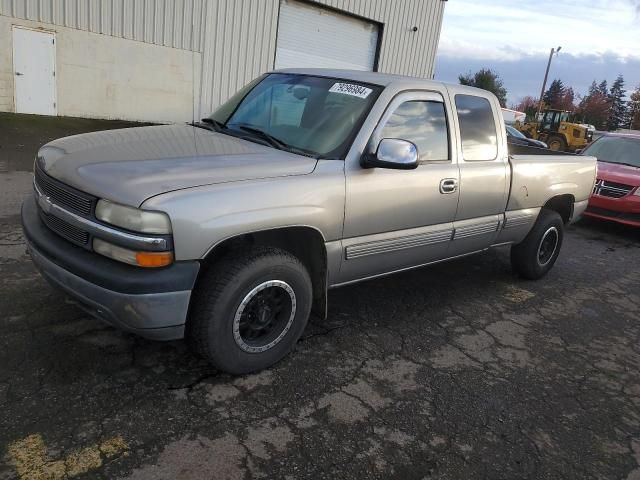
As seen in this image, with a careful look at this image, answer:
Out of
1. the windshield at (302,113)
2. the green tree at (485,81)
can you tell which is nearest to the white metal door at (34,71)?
the windshield at (302,113)

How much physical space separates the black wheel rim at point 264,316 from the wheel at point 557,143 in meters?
24.7

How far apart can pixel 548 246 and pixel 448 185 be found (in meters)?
2.27

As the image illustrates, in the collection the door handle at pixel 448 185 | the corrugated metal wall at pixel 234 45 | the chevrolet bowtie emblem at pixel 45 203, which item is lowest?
the chevrolet bowtie emblem at pixel 45 203

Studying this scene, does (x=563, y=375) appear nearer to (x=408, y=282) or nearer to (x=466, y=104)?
(x=408, y=282)

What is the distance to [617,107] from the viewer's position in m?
77.6

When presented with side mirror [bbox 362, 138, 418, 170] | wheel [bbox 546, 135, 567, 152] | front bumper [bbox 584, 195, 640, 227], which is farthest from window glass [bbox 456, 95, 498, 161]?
wheel [bbox 546, 135, 567, 152]

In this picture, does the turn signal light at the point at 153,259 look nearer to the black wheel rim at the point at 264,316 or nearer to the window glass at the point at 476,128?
the black wheel rim at the point at 264,316

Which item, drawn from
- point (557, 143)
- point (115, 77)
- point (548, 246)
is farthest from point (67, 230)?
point (557, 143)

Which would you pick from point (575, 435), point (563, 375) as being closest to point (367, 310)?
point (563, 375)

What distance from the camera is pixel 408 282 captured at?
5078 millimetres

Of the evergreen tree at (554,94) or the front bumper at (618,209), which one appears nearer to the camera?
the front bumper at (618,209)

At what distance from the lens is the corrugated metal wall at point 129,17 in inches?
473

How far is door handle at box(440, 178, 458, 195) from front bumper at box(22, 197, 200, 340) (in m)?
2.06

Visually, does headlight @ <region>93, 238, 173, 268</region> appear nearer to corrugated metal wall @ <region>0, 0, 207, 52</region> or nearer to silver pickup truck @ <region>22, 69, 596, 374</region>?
silver pickup truck @ <region>22, 69, 596, 374</region>
